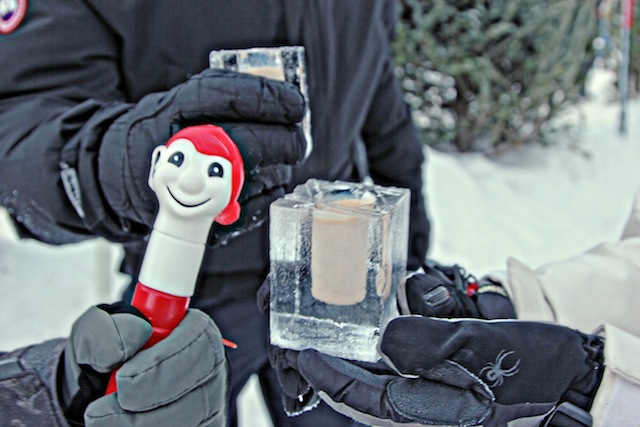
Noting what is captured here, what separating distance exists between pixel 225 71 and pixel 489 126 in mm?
3605

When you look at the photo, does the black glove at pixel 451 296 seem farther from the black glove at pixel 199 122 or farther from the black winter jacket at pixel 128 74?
the black winter jacket at pixel 128 74

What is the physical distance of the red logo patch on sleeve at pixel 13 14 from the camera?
1.06 meters

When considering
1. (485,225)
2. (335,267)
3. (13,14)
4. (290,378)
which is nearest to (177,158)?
(335,267)

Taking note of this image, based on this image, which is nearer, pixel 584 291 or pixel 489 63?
pixel 584 291

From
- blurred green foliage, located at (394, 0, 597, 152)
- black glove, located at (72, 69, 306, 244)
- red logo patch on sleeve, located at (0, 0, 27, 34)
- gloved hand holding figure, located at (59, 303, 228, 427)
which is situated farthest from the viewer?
blurred green foliage, located at (394, 0, 597, 152)

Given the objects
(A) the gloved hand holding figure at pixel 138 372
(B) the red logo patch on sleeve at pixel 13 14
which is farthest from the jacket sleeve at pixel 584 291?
(B) the red logo patch on sleeve at pixel 13 14

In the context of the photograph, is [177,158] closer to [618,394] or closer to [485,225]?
[618,394]

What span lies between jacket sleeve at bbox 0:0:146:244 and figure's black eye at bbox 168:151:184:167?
25cm

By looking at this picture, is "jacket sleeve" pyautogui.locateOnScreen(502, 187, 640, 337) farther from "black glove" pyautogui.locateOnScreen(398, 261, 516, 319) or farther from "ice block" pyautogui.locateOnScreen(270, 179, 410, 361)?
"ice block" pyautogui.locateOnScreen(270, 179, 410, 361)

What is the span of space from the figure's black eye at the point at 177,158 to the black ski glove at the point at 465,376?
0.27 meters

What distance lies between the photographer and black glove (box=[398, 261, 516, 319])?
0.84 metres

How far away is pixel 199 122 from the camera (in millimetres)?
840

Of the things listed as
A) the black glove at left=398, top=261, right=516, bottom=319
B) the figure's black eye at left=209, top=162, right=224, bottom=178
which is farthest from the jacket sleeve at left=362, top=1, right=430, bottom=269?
the figure's black eye at left=209, top=162, right=224, bottom=178

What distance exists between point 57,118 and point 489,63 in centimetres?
329
